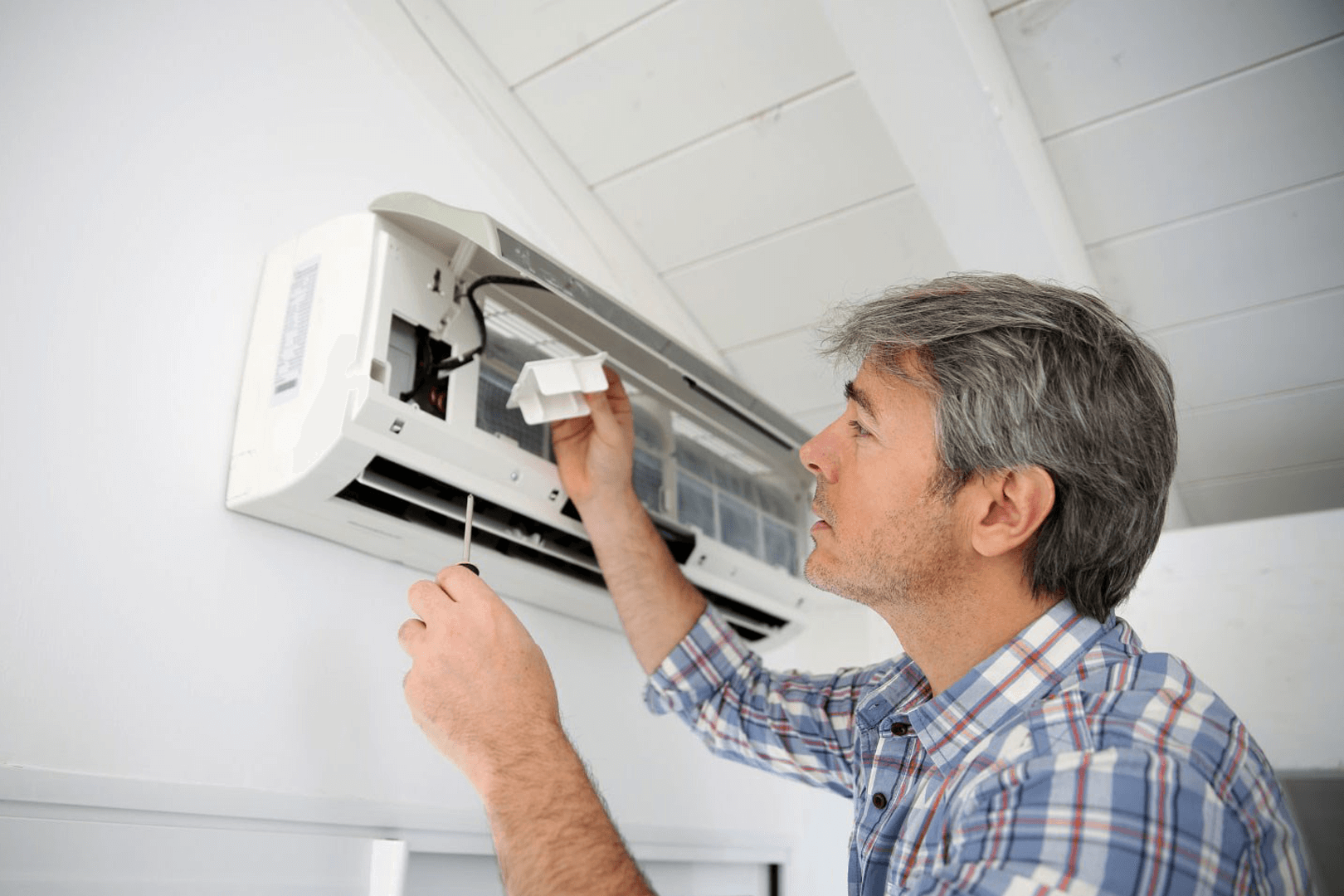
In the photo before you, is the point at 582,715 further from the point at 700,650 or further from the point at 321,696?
the point at 321,696

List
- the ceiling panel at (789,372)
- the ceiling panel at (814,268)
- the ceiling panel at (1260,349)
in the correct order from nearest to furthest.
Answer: the ceiling panel at (814,268) < the ceiling panel at (1260,349) < the ceiling panel at (789,372)

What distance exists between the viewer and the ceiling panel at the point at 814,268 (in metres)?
1.81

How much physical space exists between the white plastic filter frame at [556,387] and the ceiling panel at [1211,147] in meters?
1.01

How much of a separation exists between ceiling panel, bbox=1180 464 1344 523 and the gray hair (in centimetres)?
160

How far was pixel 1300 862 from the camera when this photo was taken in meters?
0.81

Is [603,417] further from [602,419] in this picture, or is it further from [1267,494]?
[1267,494]

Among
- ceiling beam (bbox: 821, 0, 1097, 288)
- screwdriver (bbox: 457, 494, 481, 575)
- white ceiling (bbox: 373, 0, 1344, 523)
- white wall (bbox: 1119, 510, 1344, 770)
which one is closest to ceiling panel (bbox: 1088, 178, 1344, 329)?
white ceiling (bbox: 373, 0, 1344, 523)

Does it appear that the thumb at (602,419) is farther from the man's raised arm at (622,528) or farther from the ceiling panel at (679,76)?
the ceiling panel at (679,76)

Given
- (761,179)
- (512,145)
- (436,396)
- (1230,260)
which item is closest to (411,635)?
(436,396)

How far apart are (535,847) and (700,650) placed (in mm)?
491

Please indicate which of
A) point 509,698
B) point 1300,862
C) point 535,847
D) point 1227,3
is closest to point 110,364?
point 509,698

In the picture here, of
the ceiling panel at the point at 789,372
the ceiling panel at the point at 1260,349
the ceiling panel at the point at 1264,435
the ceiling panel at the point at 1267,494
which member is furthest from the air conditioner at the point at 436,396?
the ceiling panel at the point at 1267,494

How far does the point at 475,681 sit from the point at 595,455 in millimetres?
A: 364

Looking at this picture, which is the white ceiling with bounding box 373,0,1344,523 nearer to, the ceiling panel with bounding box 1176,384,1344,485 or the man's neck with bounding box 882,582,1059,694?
the ceiling panel with bounding box 1176,384,1344,485
